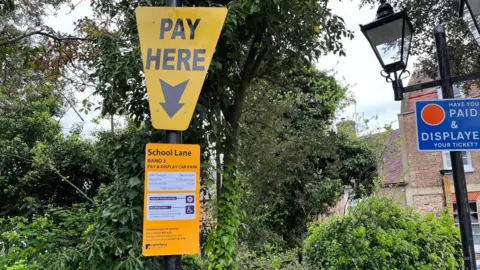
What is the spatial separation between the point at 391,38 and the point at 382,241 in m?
3.22

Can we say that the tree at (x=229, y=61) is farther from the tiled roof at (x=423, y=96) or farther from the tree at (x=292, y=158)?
the tiled roof at (x=423, y=96)

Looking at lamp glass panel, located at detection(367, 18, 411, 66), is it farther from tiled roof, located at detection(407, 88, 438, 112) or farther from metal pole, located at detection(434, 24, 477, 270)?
tiled roof, located at detection(407, 88, 438, 112)

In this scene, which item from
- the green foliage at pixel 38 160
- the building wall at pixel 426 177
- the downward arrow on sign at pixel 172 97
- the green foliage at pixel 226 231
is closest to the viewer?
the downward arrow on sign at pixel 172 97

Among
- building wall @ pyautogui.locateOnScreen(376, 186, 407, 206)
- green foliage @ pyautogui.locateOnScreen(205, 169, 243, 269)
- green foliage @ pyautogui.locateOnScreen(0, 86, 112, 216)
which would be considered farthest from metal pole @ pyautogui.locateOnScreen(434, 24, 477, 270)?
green foliage @ pyautogui.locateOnScreen(0, 86, 112, 216)

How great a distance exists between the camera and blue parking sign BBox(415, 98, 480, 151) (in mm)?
3486

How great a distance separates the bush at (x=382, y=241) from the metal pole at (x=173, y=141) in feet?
13.3

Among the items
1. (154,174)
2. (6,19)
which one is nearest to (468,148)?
(154,174)

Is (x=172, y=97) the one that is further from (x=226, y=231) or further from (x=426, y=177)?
(x=426, y=177)

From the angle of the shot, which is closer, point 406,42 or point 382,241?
point 406,42

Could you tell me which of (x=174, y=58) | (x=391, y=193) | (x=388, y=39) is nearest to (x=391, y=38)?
(x=388, y=39)

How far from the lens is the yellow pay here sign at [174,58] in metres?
2.25

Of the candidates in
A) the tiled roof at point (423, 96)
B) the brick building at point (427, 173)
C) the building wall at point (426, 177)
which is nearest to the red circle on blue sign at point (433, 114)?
the brick building at point (427, 173)

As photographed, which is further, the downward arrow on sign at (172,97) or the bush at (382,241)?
the bush at (382,241)

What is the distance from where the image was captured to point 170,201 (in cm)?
215
